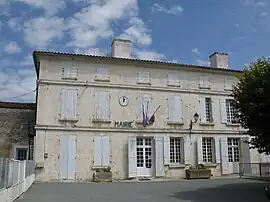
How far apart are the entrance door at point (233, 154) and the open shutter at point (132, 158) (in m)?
6.49

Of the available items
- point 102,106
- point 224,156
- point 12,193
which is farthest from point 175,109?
point 12,193

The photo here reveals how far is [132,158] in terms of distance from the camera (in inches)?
717

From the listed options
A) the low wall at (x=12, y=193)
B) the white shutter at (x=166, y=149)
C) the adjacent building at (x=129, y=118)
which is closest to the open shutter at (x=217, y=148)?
the adjacent building at (x=129, y=118)

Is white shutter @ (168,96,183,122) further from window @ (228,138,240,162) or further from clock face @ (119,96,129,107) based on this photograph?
window @ (228,138,240,162)

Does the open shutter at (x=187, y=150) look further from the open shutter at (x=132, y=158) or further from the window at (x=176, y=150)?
the open shutter at (x=132, y=158)

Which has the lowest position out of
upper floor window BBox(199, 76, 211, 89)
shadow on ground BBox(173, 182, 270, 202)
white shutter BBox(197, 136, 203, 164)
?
shadow on ground BBox(173, 182, 270, 202)

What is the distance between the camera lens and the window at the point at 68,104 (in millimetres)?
17891

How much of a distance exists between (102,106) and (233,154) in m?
9.12

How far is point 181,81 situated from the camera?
2058 centimetres

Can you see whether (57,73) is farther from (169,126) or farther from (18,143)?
(169,126)

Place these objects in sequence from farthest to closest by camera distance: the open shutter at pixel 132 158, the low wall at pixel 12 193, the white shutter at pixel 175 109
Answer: the white shutter at pixel 175 109
the open shutter at pixel 132 158
the low wall at pixel 12 193

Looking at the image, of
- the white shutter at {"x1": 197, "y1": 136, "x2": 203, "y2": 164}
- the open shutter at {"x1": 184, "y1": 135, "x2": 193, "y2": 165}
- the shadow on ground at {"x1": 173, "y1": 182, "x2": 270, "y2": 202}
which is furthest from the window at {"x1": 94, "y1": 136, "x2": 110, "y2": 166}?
the shadow on ground at {"x1": 173, "y1": 182, "x2": 270, "y2": 202}

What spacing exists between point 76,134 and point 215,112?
354 inches

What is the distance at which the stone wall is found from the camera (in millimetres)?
19125
